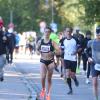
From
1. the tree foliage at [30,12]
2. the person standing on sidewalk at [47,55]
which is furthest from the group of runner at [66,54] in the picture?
the tree foliage at [30,12]

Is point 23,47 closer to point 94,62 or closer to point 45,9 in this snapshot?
point 45,9

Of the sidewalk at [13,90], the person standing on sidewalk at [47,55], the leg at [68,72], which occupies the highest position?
the person standing on sidewalk at [47,55]

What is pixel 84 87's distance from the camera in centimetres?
2083

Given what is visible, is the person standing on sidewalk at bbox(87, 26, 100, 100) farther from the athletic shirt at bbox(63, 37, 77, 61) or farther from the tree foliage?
the tree foliage

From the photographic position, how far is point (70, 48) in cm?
1883

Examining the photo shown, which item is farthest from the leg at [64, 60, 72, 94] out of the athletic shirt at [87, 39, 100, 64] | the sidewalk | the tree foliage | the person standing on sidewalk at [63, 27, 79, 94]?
the tree foliage

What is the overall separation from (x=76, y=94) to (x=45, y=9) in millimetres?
66743

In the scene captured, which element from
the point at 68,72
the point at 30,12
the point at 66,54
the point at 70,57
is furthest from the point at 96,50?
the point at 30,12

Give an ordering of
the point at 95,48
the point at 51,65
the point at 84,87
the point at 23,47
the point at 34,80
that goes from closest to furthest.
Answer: the point at 95,48, the point at 51,65, the point at 84,87, the point at 34,80, the point at 23,47

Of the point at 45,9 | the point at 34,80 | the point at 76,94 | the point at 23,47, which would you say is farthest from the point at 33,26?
the point at 76,94

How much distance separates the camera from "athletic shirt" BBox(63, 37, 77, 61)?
61.3 feet

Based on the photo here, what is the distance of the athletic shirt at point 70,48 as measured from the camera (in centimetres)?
1867

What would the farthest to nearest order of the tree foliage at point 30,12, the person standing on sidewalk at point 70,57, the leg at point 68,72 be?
1. the tree foliage at point 30,12
2. the person standing on sidewalk at point 70,57
3. the leg at point 68,72

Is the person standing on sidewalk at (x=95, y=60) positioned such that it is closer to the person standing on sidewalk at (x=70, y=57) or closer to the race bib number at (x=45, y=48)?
the race bib number at (x=45, y=48)
